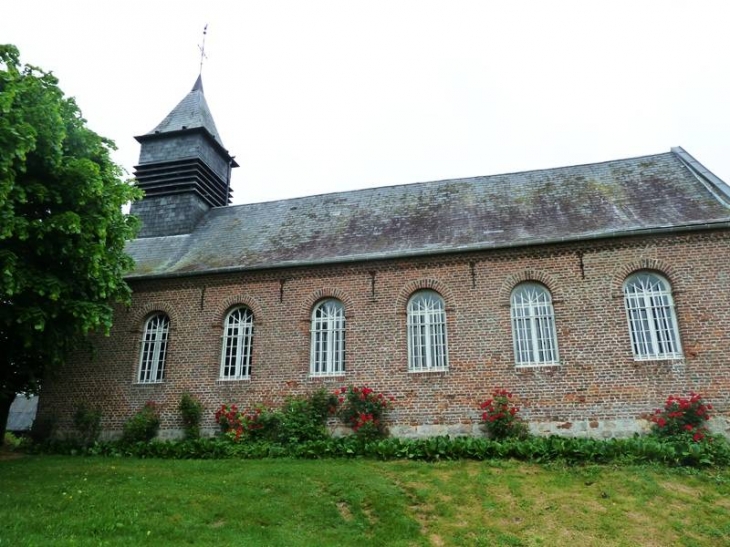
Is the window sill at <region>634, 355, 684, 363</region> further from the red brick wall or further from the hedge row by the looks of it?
the hedge row

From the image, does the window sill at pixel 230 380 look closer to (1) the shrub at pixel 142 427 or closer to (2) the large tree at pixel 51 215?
(1) the shrub at pixel 142 427

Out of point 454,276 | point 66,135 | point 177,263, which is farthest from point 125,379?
point 454,276

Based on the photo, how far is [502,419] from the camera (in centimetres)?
1229

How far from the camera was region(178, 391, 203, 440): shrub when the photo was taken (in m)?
14.2

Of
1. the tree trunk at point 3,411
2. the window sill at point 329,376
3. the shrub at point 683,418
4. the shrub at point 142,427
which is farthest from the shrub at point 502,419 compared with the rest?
the tree trunk at point 3,411


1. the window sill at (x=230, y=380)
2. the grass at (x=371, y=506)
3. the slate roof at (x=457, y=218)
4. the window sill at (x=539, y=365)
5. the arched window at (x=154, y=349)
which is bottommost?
the grass at (x=371, y=506)

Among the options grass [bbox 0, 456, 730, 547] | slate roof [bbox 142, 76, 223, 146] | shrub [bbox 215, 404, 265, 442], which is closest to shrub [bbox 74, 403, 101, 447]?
shrub [bbox 215, 404, 265, 442]

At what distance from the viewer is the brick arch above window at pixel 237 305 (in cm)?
1521

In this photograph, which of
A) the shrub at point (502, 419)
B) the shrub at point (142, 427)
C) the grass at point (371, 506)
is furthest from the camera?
the shrub at point (142, 427)

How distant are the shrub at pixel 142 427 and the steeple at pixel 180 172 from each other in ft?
22.8

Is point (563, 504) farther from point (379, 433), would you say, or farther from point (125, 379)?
point (125, 379)

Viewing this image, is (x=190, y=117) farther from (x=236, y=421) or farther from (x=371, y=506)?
(x=371, y=506)

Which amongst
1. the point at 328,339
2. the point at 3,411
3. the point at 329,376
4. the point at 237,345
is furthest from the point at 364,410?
the point at 3,411

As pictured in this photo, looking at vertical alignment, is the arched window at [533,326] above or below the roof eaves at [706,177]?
below
